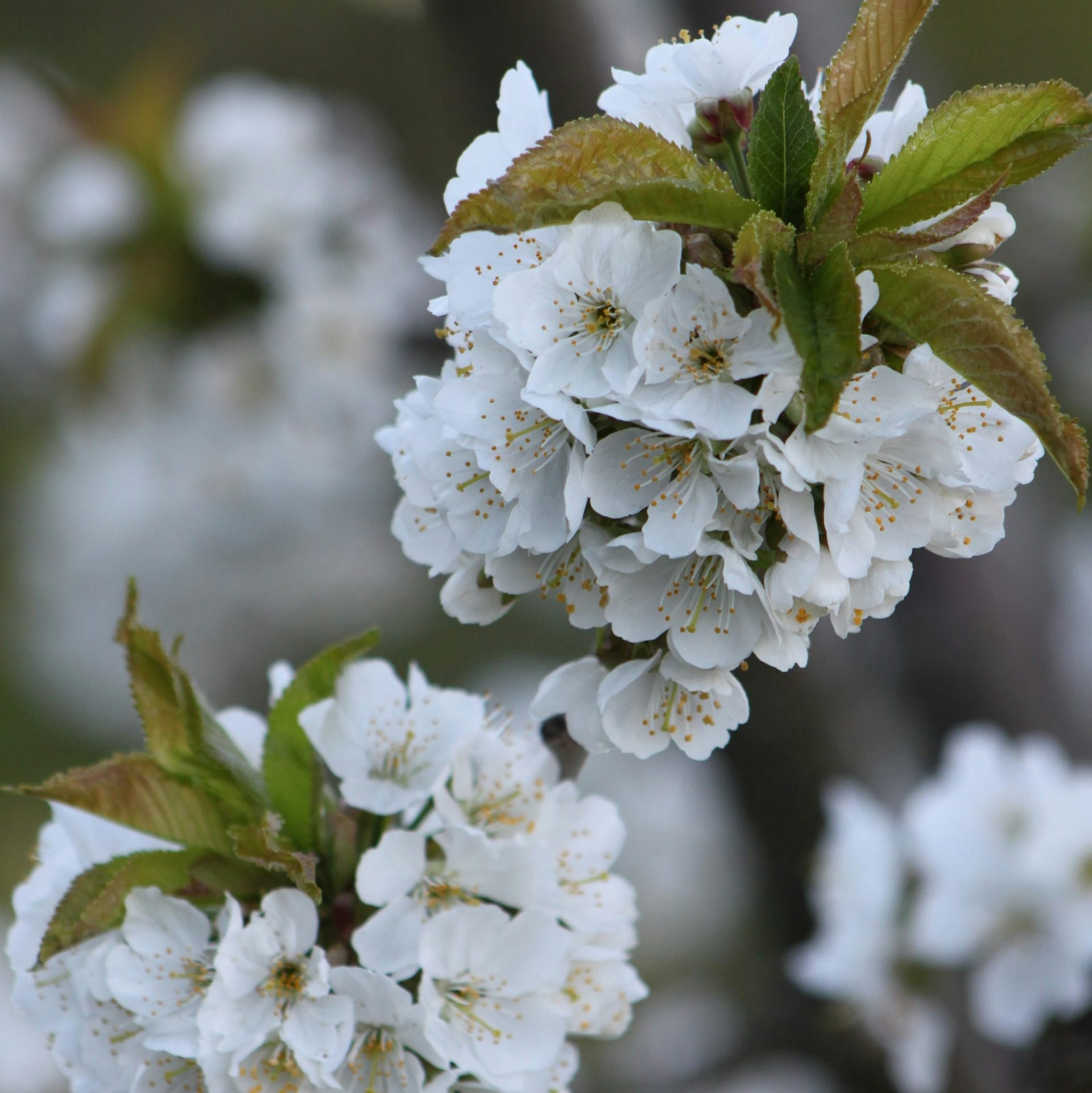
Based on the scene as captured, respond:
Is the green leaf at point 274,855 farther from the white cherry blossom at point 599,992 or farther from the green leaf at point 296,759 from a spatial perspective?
the white cherry blossom at point 599,992

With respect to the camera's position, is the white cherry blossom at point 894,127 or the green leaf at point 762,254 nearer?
the green leaf at point 762,254

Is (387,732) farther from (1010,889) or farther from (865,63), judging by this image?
(1010,889)

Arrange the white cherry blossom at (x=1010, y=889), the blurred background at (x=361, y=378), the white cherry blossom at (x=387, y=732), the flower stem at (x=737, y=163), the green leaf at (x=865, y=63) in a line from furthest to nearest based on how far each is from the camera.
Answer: the blurred background at (x=361, y=378)
the white cherry blossom at (x=1010, y=889)
the white cherry blossom at (x=387, y=732)
the flower stem at (x=737, y=163)
the green leaf at (x=865, y=63)

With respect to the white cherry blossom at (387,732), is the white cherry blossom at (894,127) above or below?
above

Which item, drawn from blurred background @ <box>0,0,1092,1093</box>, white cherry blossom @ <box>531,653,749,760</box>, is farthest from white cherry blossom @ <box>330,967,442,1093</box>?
blurred background @ <box>0,0,1092,1093</box>

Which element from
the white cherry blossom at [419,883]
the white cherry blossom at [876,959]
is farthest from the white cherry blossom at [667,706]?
the white cherry blossom at [876,959]

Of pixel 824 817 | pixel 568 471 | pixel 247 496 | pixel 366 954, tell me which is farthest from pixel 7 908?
pixel 568 471

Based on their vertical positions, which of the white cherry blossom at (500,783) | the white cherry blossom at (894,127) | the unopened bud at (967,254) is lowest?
the white cherry blossom at (500,783)
